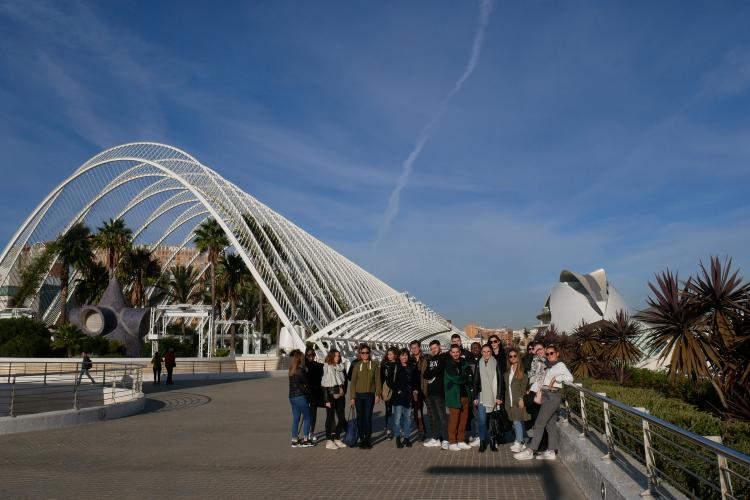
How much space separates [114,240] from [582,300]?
58.1 metres

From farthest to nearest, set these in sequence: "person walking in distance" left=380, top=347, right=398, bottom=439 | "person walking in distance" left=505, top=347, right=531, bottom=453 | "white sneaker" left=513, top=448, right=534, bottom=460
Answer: "person walking in distance" left=380, top=347, right=398, bottom=439
"person walking in distance" left=505, top=347, right=531, bottom=453
"white sneaker" left=513, top=448, right=534, bottom=460

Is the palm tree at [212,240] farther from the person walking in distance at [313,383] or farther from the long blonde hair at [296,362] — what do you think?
the long blonde hair at [296,362]

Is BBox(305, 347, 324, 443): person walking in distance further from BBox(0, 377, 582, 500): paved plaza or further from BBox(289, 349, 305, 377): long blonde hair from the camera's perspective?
BBox(0, 377, 582, 500): paved plaza

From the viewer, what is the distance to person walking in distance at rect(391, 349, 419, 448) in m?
10.5

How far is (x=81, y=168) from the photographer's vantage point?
54.1m

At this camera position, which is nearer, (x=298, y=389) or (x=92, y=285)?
(x=298, y=389)

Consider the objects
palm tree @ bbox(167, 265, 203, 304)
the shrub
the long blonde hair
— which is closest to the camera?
the long blonde hair

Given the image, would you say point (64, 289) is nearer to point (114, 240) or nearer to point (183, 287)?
point (114, 240)

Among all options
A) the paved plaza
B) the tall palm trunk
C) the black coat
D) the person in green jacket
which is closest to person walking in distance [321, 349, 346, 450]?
the paved plaza

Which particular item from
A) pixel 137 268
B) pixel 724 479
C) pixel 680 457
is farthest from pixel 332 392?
pixel 137 268

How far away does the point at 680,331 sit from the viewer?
13953 millimetres

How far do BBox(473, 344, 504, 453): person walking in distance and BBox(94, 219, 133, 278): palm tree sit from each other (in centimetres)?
5444

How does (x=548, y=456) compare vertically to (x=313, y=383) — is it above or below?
below

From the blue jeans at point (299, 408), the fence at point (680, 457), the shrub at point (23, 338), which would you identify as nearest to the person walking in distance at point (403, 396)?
the blue jeans at point (299, 408)
